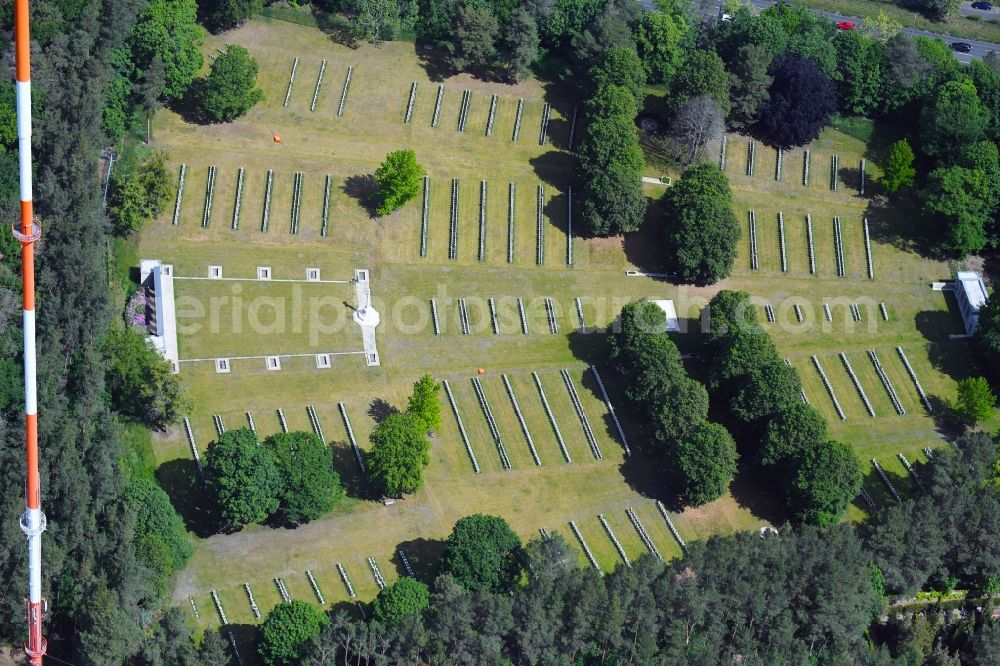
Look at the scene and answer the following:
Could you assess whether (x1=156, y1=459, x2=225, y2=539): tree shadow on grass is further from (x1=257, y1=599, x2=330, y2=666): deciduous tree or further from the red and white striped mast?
the red and white striped mast

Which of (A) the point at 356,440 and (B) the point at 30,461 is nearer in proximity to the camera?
(B) the point at 30,461

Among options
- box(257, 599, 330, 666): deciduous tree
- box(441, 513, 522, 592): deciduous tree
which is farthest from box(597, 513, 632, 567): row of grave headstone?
box(257, 599, 330, 666): deciduous tree

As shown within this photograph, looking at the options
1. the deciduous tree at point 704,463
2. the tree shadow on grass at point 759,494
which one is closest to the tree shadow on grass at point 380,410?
the deciduous tree at point 704,463

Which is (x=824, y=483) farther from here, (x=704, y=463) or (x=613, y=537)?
(x=613, y=537)

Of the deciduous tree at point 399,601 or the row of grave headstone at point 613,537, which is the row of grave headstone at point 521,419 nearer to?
the row of grave headstone at point 613,537

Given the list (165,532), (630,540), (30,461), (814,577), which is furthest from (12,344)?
(814,577)

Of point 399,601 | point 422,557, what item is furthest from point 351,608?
point 422,557

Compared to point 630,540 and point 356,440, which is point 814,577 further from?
point 356,440
